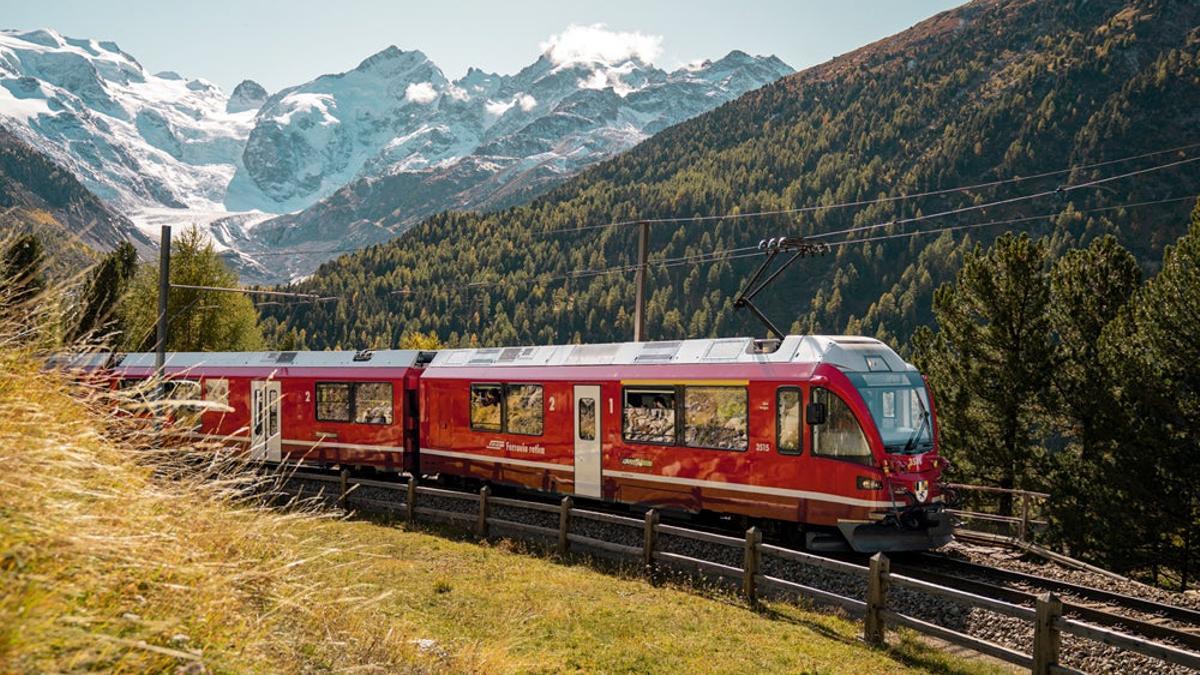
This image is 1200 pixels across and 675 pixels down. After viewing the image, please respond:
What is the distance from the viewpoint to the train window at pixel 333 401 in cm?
2488

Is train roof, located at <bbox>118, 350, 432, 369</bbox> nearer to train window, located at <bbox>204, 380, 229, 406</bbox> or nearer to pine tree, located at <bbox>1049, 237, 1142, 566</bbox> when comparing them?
train window, located at <bbox>204, 380, 229, 406</bbox>

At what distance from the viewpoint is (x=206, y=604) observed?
15.8 feet

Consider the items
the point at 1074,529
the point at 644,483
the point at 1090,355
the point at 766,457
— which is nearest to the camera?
the point at 766,457

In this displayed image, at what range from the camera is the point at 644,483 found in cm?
1783

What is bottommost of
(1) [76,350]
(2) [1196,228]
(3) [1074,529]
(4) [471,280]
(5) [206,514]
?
(3) [1074,529]

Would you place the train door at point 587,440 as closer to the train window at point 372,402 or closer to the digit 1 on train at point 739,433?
the digit 1 on train at point 739,433

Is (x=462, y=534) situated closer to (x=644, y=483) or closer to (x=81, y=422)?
(x=644, y=483)

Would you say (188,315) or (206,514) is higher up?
(188,315)

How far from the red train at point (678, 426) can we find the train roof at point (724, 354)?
1.3 inches

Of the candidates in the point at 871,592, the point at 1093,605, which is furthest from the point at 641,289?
the point at 871,592

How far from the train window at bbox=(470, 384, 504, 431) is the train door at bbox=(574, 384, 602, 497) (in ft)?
8.96

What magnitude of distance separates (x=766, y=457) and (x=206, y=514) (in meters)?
11.5

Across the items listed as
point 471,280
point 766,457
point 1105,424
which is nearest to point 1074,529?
point 1105,424

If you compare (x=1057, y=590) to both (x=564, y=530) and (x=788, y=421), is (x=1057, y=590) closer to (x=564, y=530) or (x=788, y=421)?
(x=788, y=421)
